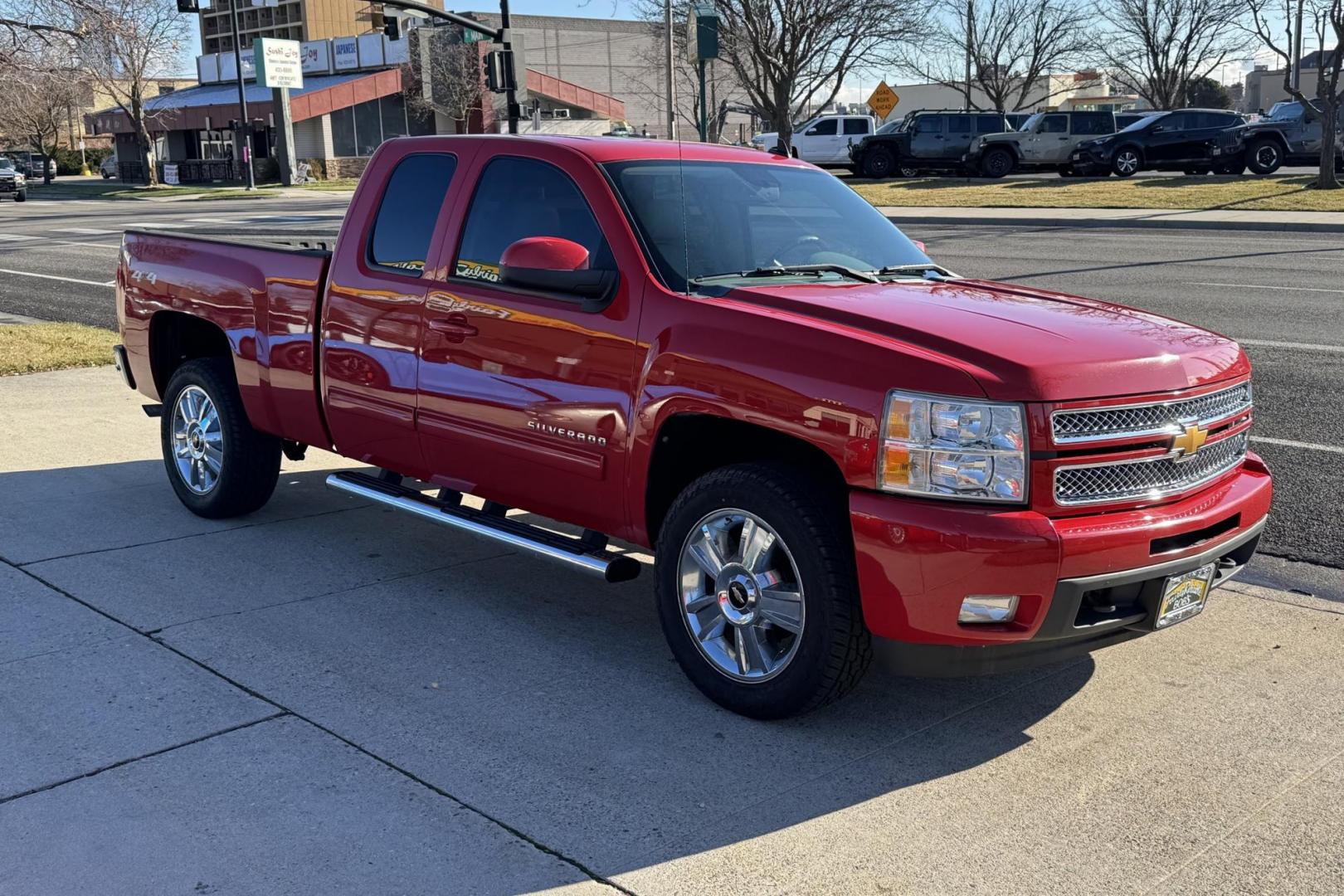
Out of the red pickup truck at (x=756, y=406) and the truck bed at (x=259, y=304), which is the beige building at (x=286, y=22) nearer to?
the truck bed at (x=259, y=304)

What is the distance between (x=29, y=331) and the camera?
13.1 meters

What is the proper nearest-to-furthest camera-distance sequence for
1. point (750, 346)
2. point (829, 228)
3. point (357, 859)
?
1. point (357, 859)
2. point (750, 346)
3. point (829, 228)

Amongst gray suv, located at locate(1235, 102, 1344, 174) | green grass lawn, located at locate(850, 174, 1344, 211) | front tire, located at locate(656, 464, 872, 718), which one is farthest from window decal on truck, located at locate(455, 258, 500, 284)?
gray suv, located at locate(1235, 102, 1344, 174)

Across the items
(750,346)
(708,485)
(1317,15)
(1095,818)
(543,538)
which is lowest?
(1095,818)

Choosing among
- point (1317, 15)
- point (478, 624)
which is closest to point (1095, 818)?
point (478, 624)

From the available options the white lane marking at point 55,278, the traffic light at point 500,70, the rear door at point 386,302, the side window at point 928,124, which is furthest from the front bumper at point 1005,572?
the side window at point 928,124

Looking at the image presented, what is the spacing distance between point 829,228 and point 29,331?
10.5 m

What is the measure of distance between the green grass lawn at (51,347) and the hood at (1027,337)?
8.72 meters

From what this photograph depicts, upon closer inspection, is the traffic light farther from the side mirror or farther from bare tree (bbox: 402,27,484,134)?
bare tree (bbox: 402,27,484,134)

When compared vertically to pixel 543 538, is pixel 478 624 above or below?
below

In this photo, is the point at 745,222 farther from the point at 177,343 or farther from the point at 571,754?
the point at 177,343

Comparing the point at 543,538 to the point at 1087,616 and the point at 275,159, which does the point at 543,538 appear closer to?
the point at 1087,616

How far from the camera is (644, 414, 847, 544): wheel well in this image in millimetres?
4230

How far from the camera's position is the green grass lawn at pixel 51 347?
1128 centimetres
